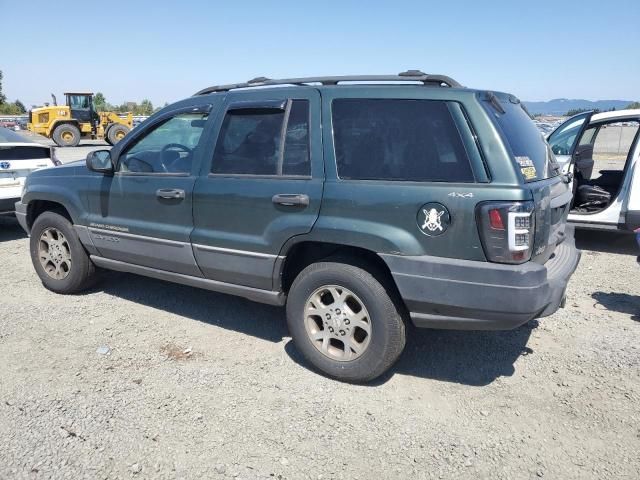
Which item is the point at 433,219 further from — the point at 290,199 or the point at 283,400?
the point at 283,400

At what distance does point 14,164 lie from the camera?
280 inches

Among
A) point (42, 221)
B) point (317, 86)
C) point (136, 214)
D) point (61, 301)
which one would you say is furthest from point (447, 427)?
point (42, 221)

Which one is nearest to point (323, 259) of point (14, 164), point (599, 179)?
point (14, 164)

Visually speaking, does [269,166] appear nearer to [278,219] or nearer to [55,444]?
[278,219]

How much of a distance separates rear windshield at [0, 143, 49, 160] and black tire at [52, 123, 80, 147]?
1835 centimetres

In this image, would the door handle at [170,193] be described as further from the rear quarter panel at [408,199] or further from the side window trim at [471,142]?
the side window trim at [471,142]

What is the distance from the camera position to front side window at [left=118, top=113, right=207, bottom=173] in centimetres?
411

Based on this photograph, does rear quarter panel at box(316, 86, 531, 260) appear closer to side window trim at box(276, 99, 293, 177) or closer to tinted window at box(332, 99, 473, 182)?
tinted window at box(332, 99, 473, 182)

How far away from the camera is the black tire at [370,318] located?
3242mm

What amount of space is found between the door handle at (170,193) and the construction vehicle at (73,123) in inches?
823

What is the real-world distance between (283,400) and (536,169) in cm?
212

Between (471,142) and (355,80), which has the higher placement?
(355,80)

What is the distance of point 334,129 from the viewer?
135 inches

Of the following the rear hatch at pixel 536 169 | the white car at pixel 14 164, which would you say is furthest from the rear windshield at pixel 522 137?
the white car at pixel 14 164
